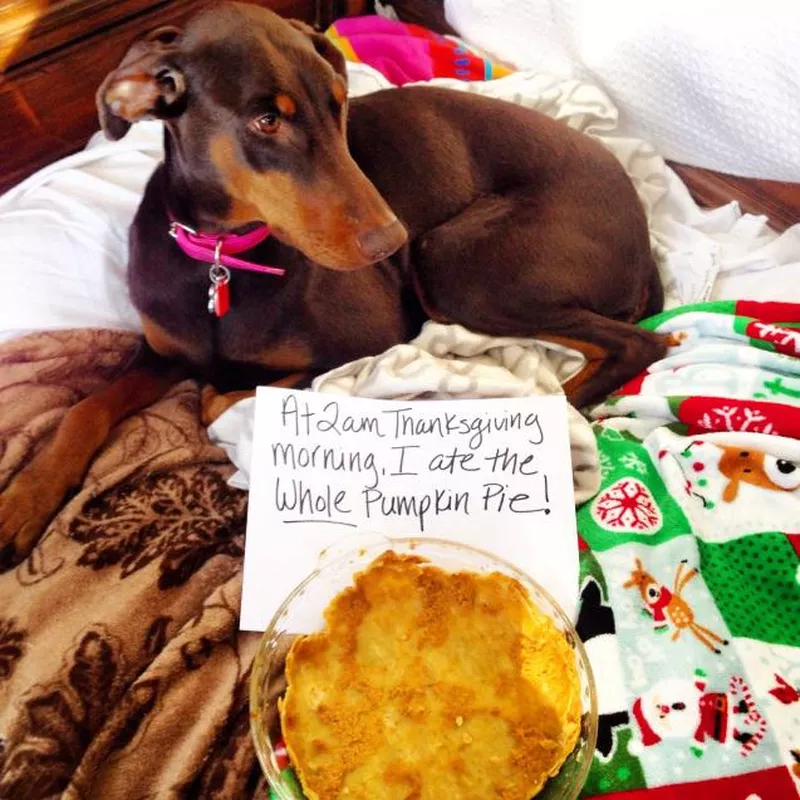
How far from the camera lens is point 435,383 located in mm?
1371

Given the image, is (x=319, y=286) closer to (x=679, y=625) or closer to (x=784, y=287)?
(x=679, y=625)

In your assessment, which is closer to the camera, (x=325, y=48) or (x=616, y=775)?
(x=616, y=775)

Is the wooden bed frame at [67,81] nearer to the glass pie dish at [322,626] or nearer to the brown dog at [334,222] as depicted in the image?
the brown dog at [334,222]

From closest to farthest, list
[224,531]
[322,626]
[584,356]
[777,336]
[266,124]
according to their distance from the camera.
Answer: [322,626] → [266,124] → [224,531] → [777,336] → [584,356]

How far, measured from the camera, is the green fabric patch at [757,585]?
1118 millimetres

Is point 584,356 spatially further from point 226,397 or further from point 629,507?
point 226,397

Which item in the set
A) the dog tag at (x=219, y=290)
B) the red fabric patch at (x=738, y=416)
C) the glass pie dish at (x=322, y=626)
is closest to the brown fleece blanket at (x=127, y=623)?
the glass pie dish at (x=322, y=626)

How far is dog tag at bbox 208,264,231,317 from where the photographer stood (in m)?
1.35

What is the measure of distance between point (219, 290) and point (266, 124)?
0.30 m

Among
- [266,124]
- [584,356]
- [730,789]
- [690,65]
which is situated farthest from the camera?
[690,65]

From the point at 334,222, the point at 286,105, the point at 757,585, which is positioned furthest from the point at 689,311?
the point at 286,105

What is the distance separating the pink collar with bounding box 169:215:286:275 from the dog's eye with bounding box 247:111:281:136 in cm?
18

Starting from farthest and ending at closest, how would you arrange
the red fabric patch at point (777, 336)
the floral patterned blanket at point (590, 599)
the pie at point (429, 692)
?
the red fabric patch at point (777, 336) → the floral patterned blanket at point (590, 599) → the pie at point (429, 692)

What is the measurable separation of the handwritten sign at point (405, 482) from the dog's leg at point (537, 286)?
27cm
